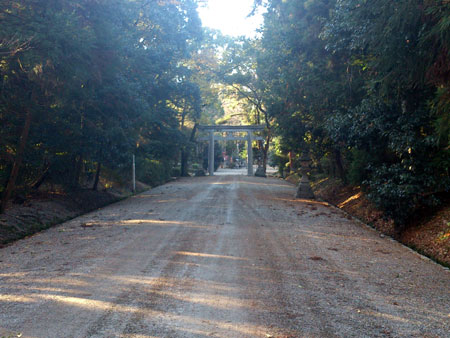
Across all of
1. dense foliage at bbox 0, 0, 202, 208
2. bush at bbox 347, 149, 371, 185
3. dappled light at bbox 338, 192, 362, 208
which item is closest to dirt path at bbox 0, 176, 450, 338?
dense foliage at bbox 0, 0, 202, 208

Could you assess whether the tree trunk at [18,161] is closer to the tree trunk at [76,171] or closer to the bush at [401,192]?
the tree trunk at [76,171]

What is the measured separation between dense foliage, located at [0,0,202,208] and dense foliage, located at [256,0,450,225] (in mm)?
6197

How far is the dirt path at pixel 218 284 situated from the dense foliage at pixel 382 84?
169cm

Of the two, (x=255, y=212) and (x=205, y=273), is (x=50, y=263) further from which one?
(x=255, y=212)

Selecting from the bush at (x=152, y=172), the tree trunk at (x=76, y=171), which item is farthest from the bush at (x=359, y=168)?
the bush at (x=152, y=172)

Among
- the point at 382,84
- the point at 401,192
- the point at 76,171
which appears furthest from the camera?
the point at 76,171

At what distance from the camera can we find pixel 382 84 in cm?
938

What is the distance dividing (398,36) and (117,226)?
7.82 meters

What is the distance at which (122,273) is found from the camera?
6715 millimetres

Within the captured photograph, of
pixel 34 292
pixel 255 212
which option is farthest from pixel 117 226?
pixel 34 292

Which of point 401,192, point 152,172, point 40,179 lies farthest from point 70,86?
point 152,172

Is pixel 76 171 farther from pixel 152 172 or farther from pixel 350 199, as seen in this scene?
pixel 152 172

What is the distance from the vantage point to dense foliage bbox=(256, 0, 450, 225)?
7.77m

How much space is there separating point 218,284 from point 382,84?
5753 mm
